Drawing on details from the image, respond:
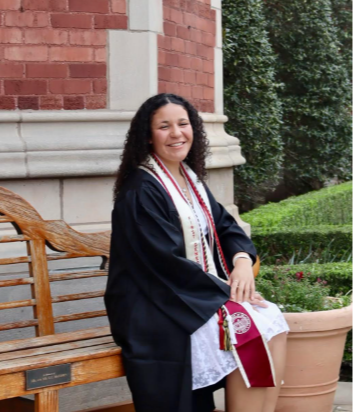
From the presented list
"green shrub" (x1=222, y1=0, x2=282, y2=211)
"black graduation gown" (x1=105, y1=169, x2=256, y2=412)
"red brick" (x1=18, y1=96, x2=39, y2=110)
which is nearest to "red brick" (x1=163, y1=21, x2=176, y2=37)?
"red brick" (x1=18, y1=96, x2=39, y2=110)

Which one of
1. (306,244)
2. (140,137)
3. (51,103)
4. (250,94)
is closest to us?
(140,137)

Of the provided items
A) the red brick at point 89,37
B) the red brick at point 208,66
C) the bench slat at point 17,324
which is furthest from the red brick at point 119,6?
the bench slat at point 17,324

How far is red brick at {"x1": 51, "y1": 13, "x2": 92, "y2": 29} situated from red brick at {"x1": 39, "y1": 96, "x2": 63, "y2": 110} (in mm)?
408

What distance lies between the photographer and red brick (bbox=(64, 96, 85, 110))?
13.7 feet

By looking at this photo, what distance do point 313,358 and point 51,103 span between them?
2.00 m

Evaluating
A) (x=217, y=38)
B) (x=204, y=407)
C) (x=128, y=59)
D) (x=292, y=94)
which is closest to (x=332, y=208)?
(x=292, y=94)

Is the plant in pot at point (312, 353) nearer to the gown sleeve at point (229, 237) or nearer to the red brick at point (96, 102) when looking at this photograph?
the gown sleeve at point (229, 237)

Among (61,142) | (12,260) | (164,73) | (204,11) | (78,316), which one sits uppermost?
(204,11)

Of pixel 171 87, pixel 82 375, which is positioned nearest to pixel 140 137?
pixel 82 375

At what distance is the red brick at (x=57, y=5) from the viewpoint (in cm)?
409

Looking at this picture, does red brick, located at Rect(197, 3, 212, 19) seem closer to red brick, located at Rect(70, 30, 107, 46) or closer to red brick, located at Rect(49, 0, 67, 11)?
red brick, located at Rect(70, 30, 107, 46)

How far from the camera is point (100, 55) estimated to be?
423 cm

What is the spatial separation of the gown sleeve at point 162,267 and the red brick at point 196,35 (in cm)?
214

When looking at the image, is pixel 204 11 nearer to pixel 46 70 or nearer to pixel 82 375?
pixel 46 70
